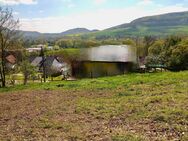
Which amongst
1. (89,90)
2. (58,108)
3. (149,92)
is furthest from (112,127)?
(89,90)

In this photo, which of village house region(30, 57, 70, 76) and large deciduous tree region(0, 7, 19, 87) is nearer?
large deciduous tree region(0, 7, 19, 87)

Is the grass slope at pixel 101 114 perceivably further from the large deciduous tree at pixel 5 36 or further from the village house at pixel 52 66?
the village house at pixel 52 66

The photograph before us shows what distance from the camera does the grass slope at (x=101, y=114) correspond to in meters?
8.48

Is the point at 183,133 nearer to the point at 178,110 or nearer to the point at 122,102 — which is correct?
the point at 178,110

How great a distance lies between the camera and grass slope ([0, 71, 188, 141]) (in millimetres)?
→ 8477

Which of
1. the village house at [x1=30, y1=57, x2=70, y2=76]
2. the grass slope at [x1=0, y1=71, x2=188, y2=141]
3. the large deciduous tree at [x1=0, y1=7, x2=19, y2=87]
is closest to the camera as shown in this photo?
the grass slope at [x1=0, y1=71, x2=188, y2=141]

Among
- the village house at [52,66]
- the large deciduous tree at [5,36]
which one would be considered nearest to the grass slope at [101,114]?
the large deciduous tree at [5,36]

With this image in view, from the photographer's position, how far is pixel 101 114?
10602 millimetres

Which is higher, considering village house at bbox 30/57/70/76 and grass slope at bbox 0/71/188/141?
grass slope at bbox 0/71/188/141

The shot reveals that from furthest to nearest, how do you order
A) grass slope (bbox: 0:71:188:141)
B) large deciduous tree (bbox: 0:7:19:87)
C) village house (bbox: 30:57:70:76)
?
village house (bbox: 30:57:70:76) → large deciduous tree (bbox: 0:7:19:87) → grass slope (bbox: 0:71:188:141)

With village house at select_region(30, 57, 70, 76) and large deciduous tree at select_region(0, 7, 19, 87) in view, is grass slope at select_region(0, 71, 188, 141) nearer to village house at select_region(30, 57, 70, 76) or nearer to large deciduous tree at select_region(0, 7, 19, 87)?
large deciduous tree at select_region(0, 7, 19, 87)

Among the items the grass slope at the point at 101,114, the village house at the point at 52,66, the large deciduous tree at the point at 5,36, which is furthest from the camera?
the village house at the point at 52,66

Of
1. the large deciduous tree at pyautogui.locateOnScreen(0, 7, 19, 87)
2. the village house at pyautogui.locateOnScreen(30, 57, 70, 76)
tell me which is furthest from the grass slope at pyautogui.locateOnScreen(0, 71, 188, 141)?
the village house at pyautogui.locateOnScreen(30, 57, 70, 76)

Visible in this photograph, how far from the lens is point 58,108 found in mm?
12133
